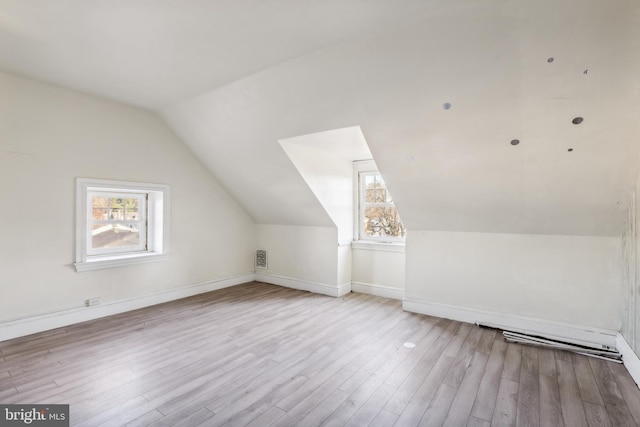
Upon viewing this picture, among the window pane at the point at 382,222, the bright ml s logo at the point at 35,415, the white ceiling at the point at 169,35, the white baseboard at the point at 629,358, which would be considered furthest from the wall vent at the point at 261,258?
the white baseboard at the point at 629,358

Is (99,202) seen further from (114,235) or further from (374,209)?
(374,209)

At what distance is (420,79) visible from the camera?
2432mm

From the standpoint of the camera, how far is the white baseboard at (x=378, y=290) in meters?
4.48

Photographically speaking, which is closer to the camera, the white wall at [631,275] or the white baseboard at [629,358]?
the white baseboard at [629,358]

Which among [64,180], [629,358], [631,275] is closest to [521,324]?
[629,358]

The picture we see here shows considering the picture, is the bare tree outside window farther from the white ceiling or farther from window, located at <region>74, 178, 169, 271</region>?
window, located at <region>74, 178, 169, 271</region>

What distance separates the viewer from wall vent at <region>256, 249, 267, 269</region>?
5492 millimetres

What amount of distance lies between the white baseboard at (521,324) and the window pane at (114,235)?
367 cm

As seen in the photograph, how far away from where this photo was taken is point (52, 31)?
2.29m

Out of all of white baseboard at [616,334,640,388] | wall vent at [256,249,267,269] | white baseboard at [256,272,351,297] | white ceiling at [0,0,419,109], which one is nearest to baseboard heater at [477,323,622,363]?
white baseboard at [616,334,640,388]

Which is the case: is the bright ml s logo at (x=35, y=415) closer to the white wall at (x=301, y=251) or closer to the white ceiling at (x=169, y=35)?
the white ceiling at (x=169, y=35)

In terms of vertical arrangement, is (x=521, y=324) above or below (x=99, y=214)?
below

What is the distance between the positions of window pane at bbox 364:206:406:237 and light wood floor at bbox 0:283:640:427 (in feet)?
4.83

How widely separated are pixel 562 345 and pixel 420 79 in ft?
9.15
